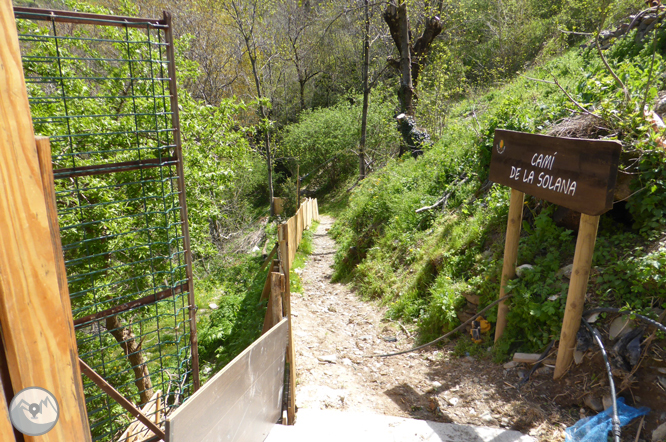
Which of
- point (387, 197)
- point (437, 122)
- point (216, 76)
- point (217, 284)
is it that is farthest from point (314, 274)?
point (216, 76)

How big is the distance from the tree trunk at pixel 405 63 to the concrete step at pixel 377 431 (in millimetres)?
10544

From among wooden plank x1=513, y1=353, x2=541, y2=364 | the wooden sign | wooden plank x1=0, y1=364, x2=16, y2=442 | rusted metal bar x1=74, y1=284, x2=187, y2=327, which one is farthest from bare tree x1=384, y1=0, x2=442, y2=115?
wooden plank x1=0, y1=364, x2=16, y2=442

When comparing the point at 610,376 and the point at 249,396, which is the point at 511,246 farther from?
the point at 249,396

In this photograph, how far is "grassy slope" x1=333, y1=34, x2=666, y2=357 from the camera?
3.49 meters

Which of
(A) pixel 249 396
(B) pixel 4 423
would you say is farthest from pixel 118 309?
(B) pixel 4 423

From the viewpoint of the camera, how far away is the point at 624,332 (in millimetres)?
3119

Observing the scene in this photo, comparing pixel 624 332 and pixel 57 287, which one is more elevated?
pixel 57 287

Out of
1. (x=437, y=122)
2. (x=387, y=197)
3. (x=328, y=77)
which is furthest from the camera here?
(x=328, y=77)

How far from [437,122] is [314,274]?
5374 millimetres

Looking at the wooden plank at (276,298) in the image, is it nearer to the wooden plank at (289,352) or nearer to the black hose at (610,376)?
the wooden plank at (289,352)

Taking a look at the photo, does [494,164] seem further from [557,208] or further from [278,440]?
[278,440]

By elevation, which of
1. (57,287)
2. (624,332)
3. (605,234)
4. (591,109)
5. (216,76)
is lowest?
(624,332)

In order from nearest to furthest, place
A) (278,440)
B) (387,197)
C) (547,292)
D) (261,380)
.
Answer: (261,380) → (278,440) → (547,292) → (387,197)

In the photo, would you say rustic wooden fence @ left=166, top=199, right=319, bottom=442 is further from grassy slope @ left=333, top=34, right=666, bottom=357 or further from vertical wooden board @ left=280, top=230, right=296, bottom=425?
grassy slope @ left=333, top=34, right=666, bottom=357
